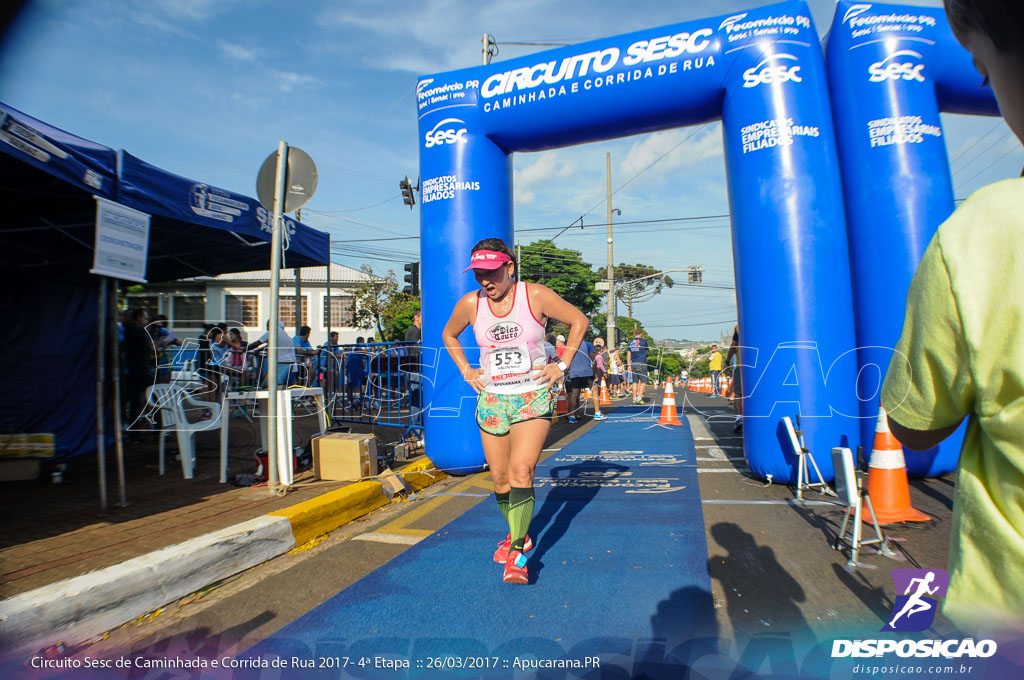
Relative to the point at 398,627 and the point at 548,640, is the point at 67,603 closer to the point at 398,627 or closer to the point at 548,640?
the point at 398,627

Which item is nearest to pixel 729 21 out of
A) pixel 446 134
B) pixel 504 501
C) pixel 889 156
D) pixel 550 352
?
pixel 889 156

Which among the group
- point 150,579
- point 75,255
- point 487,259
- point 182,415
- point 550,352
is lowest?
point 150,579

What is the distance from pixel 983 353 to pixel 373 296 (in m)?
31.3

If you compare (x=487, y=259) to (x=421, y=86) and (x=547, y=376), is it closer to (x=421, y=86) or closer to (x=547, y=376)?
(x=547, y=376)

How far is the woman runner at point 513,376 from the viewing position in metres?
3.29

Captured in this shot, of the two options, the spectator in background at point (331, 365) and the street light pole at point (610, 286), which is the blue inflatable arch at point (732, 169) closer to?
the spectator in background at point (331, 365)

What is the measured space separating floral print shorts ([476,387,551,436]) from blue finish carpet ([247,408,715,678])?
883 mm

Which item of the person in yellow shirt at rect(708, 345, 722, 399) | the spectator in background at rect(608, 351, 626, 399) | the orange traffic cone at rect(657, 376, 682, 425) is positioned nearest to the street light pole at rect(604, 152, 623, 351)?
the spectator in background at rect(608, 351, 626, 399)

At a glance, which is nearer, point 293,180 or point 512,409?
point 512,409

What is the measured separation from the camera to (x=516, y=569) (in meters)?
3.16

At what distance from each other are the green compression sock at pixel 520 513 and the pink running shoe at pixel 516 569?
0.04m

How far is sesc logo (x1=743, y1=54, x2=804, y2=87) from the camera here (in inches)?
206

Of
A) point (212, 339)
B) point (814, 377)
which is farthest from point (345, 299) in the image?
point (814, 377)

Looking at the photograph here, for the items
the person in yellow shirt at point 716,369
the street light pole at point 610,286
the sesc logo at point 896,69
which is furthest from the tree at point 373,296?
the sesc logo at point 896,69
